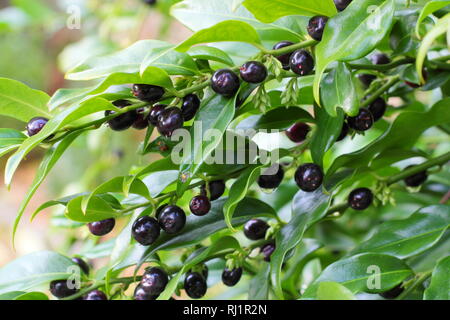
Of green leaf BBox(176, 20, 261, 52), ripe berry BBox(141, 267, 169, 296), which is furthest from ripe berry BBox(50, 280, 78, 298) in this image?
green leaf BBox(176, 20, 261, 52)

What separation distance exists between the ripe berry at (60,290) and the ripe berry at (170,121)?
281 millimetres

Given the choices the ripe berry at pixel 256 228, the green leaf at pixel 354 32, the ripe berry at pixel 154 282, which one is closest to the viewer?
the green leaf at pixel 354 32

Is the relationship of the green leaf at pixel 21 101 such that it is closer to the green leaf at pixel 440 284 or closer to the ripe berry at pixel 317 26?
the ripe berry at pixel 317 26

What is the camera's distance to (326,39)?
597 mm

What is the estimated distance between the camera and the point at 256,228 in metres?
0.81

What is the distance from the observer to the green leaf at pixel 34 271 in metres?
0.78

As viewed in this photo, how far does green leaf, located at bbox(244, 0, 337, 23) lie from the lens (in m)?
0.62

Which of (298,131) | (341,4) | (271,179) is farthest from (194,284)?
(341,4)

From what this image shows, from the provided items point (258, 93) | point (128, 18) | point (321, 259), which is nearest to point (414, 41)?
point (258, 93)

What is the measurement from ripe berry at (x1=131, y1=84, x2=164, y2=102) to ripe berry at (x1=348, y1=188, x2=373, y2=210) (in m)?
0.31

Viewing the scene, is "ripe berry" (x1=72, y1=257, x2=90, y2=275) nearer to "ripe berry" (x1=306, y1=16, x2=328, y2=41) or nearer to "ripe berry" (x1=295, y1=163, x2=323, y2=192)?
"ripe berry" (x1=295, y1=163, x2=323, y2=192)

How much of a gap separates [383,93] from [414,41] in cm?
10

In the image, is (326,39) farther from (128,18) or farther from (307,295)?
(128,18)

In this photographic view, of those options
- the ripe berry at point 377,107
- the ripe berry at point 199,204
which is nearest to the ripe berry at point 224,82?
the ripe berry at point 199,204
